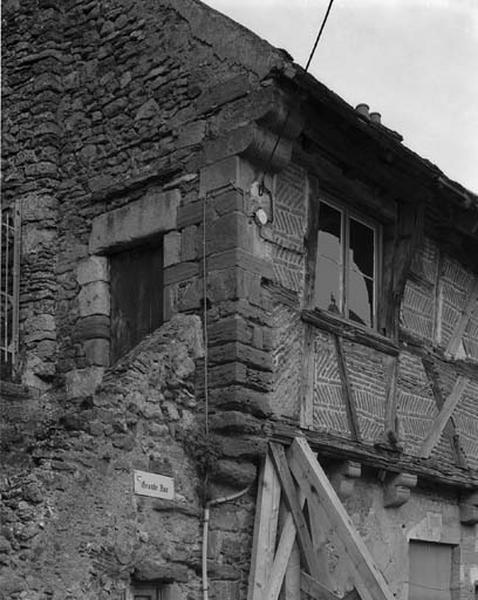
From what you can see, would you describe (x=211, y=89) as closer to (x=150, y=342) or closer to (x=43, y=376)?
(x=150, y=342)

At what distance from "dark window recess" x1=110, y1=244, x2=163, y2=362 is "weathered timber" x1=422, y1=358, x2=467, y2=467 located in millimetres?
2709

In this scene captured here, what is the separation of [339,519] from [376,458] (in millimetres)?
1336

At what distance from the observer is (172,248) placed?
8.30m

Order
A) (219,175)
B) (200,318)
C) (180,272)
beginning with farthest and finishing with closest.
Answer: (180,272) → (219,175) → (200,318)

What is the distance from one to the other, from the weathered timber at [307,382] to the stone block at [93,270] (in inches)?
67.9

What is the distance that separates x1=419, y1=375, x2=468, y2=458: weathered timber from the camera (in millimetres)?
9570

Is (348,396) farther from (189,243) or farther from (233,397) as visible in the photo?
(189,243)

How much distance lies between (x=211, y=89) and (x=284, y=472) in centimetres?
293

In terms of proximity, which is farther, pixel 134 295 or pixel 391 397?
pixel 391 397

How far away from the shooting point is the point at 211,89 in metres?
8.40

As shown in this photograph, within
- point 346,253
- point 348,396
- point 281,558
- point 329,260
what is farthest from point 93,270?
point 281,558

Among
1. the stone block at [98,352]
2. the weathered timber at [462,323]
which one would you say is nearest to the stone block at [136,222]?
the stone block at [98,352]

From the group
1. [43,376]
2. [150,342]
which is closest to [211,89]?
[150,342]

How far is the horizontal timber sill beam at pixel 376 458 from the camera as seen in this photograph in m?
8.02
